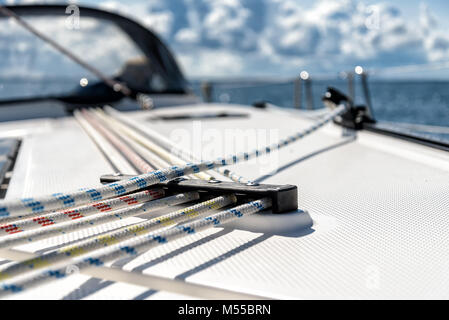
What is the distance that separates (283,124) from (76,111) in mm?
1962

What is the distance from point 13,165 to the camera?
6.41 ft

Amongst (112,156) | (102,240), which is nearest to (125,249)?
(102,240)

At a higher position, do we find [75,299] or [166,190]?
[166,190]

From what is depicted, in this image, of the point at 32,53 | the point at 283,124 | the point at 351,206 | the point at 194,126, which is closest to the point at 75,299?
the point at 351,206

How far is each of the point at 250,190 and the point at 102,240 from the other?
1.30ft

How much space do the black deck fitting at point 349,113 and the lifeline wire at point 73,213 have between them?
1.61m

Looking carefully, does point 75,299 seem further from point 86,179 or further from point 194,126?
point 194,126

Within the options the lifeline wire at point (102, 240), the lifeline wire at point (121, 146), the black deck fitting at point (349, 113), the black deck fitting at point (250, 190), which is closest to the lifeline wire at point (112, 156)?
the lifeline wire at point (121, 146)

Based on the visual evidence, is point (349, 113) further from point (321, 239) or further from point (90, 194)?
point (90, 194)

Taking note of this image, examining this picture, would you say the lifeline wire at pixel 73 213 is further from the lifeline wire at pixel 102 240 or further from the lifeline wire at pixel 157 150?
the lifeline wire at pixel 157 150

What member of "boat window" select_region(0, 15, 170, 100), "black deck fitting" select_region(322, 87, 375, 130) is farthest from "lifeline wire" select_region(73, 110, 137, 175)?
"boat window" select_region(0, 15, 170, 100)

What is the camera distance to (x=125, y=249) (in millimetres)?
793

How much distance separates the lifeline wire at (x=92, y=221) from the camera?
33.1 inches

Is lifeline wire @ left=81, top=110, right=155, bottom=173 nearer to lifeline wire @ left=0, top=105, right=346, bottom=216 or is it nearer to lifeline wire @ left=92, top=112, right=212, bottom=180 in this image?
lifeline wire @ left=92, top=112, right=212, bottom=180
